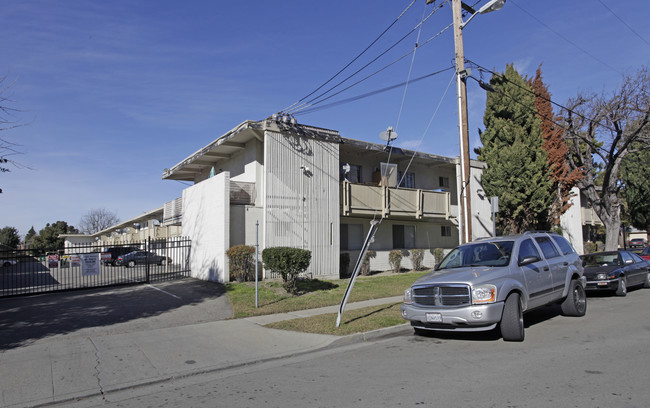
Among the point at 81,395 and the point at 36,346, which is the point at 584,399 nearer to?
the point at 81,395

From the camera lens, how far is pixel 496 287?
7.16 m

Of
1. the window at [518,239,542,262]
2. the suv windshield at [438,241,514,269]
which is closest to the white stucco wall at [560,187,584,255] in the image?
the window at [518,239,542,262]

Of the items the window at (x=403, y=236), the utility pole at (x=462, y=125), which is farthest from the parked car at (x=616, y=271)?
the window at (x=403, y=236)

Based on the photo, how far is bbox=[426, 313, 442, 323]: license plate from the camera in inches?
291

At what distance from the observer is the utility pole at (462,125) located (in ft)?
45.1

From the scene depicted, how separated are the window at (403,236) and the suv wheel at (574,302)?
13.0 m

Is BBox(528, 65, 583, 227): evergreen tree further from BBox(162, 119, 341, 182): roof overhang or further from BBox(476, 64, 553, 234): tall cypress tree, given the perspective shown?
BBox(162, 119, 341, 182): roof overhang

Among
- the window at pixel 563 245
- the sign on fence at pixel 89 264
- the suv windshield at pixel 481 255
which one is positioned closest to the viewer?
the suv windshield at pixel 481 255

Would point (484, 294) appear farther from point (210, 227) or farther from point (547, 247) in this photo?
point (210, 227)

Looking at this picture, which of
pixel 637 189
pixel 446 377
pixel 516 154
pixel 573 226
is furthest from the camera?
pixel 637 189

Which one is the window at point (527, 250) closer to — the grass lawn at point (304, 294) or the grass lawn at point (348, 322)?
the grass lawn at point (348, 322)

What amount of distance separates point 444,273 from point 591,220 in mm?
38240

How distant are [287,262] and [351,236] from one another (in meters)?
8.03

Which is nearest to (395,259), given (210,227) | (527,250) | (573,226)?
(210,227)
